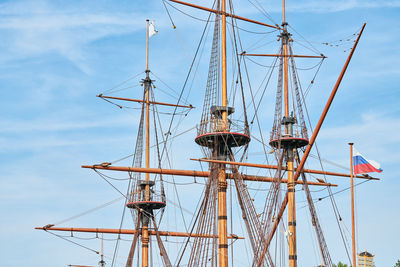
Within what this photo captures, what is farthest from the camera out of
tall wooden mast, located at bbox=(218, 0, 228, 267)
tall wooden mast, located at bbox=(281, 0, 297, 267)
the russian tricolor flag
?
tall wooden mast, located at bbox=(281, 0, 297, 267)

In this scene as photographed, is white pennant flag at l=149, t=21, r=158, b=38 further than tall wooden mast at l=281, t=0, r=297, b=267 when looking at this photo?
Yes

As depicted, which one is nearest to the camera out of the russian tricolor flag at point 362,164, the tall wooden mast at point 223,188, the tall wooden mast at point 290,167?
the tall wooden mast at point 223,188

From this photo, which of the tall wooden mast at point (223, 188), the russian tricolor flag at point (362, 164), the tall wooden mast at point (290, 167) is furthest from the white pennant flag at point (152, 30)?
the russian tricolor flag at point (362, 164)

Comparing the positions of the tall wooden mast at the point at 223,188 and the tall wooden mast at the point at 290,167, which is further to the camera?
the tall wooden mast at the point at 290,167

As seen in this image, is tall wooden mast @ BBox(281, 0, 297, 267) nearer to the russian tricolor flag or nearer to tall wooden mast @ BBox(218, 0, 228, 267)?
tall wooden mast @ BBox(218, 0, 228, 267)

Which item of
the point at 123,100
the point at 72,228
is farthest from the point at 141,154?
the point at 72,228

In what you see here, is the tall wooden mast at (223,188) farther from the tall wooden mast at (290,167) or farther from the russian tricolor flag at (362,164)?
the russian tricolor flag at (362,164)

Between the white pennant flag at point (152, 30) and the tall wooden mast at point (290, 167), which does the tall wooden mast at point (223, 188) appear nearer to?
the tall wooden mast at point (290, 167)

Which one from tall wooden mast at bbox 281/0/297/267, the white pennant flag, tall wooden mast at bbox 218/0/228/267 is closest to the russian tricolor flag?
tall wooden mast at bbox 281/0/297/267

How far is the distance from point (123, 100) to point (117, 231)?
12817mm

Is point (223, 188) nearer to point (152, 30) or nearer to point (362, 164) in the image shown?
point (362, 164)

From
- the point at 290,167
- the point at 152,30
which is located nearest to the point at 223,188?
the point at 290,167

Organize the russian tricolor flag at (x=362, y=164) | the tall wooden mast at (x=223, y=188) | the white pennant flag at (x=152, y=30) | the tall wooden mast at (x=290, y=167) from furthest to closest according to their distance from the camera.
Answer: the white pennant flag at (x=152, y=30) → the tall wooden mast at (x=290, y=167) → the russian tricolor flag at (x=362, y=164) → the tall wooden mast at (x=223, y=188)

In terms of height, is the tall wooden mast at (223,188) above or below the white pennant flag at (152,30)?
below
